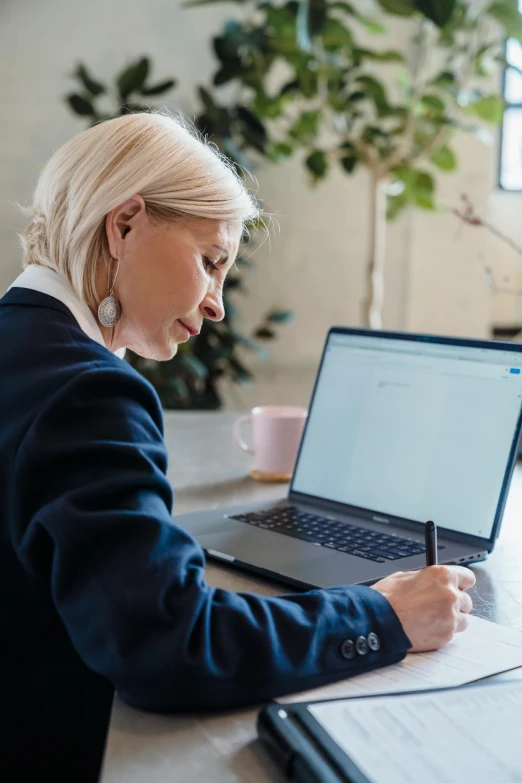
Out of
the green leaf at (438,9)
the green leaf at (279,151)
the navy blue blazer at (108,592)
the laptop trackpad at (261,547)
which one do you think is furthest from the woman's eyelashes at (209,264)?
the green leaf at (279,151)

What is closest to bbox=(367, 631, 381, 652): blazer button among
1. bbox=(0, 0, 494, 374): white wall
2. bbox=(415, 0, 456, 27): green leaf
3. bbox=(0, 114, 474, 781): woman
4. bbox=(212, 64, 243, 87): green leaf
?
bbox=(0, 114, 474, 781): woman

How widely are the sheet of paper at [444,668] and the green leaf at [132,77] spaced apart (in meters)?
2.72

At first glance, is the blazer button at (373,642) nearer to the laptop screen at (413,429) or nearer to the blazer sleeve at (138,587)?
the blazer sleeve at (138,587)

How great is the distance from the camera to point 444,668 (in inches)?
28.7

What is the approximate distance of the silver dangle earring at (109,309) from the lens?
897 millimetres

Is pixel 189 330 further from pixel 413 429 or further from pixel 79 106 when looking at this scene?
pixel 79 106

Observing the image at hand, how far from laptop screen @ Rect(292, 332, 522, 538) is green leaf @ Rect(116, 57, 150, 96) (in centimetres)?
212

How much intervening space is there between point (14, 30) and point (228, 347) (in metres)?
1.55

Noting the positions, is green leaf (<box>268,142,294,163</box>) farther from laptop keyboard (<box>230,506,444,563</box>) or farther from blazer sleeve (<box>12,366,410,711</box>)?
blazer sleeve (<box>12,366,410,711</box>)

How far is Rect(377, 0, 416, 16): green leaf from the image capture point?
6.95 feet

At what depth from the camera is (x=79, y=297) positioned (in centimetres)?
88

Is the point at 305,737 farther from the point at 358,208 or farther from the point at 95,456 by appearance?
the point at 358,208

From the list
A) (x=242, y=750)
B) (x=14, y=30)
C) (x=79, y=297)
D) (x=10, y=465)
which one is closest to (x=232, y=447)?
(x=79, y=297)

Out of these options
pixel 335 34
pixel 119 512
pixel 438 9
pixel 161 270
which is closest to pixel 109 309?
pixel 161 270
